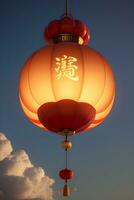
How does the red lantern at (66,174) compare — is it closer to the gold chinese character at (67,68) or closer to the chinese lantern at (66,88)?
the chinese lantern at (66,88)

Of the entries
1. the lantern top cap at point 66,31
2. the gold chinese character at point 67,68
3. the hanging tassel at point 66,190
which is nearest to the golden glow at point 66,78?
the gold chinese character at point 67,68

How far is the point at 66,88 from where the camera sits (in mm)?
5129

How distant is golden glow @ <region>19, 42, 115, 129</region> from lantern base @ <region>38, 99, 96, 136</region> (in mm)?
62

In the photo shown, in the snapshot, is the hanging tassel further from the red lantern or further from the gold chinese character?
the gold chinese character

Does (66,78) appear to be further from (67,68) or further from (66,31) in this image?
(66,31)

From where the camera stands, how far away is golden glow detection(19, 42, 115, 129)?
512cm

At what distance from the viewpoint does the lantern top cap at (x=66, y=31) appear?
568 cm

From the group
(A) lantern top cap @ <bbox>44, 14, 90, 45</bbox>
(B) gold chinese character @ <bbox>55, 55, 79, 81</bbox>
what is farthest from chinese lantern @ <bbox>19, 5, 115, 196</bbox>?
(A) lantern top cap @ <bbox>44, 14, 90, 45</bbox>

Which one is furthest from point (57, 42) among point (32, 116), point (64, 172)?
point (64, 172)

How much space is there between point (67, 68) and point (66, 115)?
43cm

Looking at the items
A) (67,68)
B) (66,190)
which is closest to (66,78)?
(67,68)

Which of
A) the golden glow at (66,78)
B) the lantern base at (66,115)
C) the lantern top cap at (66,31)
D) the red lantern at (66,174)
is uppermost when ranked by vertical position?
the lantern top cap at (66,31)

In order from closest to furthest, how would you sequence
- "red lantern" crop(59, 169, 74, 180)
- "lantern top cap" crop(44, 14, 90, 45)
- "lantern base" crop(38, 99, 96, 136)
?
"lantern base" crop(38, 99, 96, 136), "red lantern" crop(59, 169, 74, 180), "lantern top cap" crop(44, 14, 90, 45)

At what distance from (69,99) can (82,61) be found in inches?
15.5
